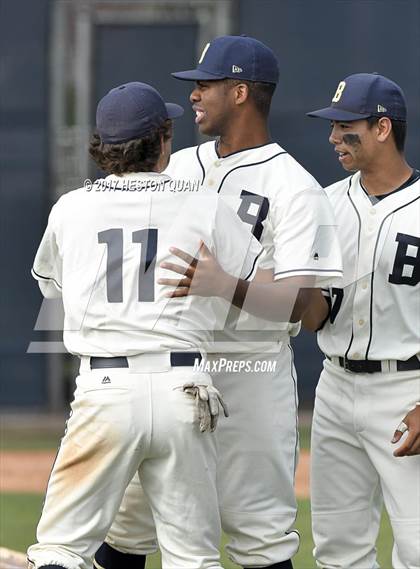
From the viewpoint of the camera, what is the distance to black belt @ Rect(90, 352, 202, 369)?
2.85 metres

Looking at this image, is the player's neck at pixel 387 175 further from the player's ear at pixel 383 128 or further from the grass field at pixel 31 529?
the grass field at pixel 31 529

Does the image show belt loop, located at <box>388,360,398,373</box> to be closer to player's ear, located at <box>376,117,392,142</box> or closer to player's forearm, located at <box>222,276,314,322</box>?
player's forearm, located at <box>222,276,314,322</box>

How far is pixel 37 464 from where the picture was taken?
22.3ft

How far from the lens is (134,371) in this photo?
2.84 metres

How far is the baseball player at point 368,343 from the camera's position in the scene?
3.27 meters

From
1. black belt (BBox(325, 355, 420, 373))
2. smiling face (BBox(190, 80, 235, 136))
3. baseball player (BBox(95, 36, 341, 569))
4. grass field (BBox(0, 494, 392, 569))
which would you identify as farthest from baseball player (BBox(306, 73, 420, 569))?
grass field (BBox(0, 494, 392, 569))

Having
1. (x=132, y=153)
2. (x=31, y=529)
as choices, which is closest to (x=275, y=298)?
(x=132, y=153)

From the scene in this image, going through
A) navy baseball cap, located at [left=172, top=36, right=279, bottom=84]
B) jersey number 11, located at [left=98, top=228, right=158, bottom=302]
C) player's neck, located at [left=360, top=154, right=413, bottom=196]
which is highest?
navy baseball cap, located at [left=172, top=36, right=279, bottom=84]

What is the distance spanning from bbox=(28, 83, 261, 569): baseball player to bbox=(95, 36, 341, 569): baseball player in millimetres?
302

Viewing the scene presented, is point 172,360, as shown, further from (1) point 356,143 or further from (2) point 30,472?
(2) point 30,472

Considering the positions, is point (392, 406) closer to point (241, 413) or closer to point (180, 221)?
point (241, 413)

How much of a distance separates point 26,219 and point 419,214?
465 centimetres

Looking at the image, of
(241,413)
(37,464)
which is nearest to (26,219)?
(37,464)

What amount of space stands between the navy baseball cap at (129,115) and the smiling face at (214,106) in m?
0.36
